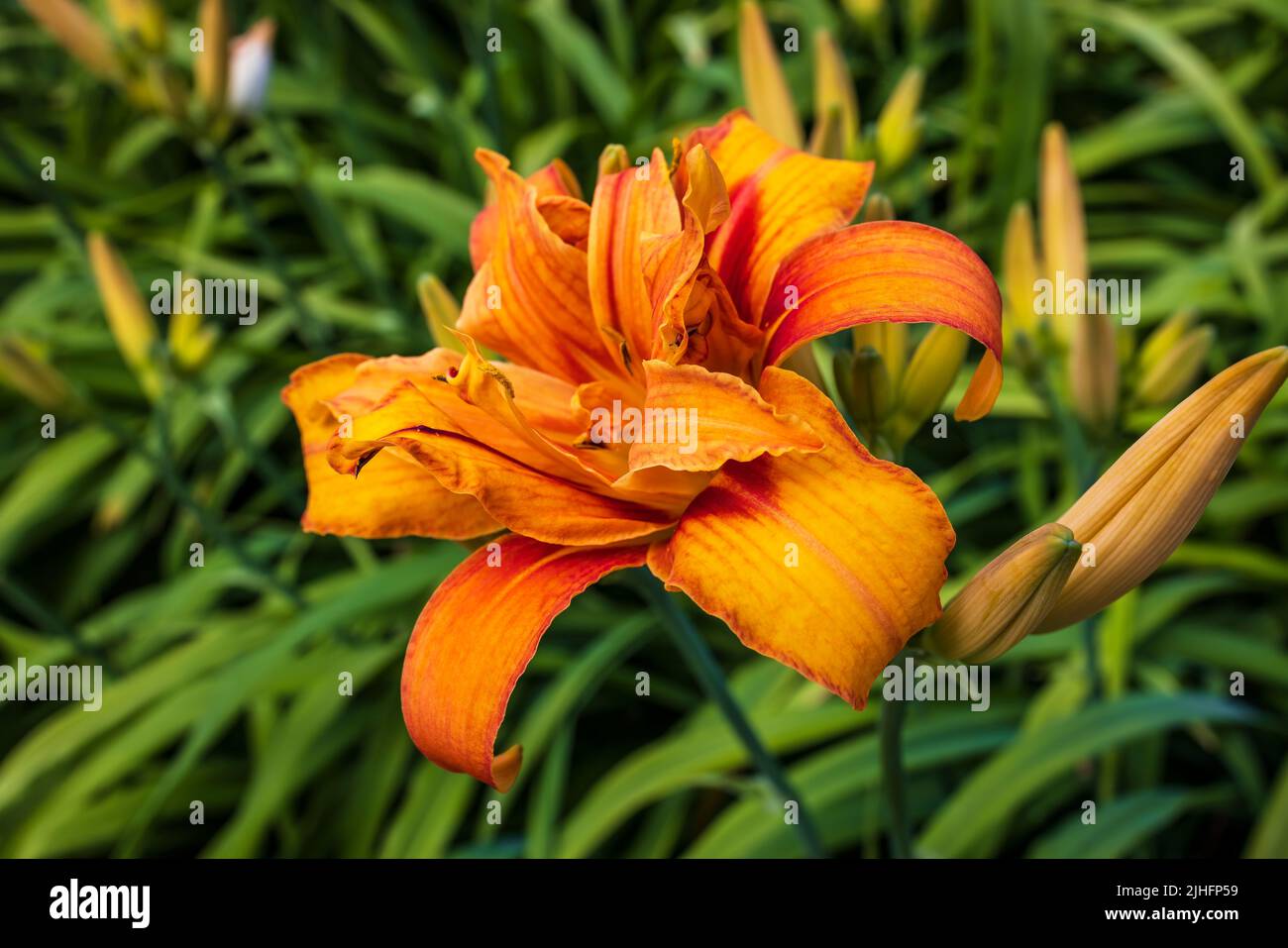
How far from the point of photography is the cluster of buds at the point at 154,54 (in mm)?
1622

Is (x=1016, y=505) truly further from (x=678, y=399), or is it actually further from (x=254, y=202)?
(x=254, y=202)

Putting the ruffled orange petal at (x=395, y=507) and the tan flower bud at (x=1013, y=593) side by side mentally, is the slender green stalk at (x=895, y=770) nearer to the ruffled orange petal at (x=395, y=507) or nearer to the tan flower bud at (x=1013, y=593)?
the tan flower bud at (x=1013, y=593)

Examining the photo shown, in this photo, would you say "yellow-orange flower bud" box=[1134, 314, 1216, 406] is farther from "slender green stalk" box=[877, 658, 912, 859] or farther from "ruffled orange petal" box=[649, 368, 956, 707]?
"ruffled orange petal" box=[649, 368, 956, 707]

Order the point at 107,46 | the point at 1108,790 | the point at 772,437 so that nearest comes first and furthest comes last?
the point at 772,437
the point at 1108,790
the point at 107,46

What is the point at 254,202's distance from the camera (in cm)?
256

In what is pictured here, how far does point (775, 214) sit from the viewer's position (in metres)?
0.72

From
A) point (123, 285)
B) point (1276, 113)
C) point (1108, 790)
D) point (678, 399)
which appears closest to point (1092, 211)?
point (1276, 113)

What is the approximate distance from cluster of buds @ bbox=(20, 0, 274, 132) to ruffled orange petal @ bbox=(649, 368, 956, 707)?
1342 mm

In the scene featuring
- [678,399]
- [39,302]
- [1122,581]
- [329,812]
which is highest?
[39,302]

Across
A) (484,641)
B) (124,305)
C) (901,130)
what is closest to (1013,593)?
(484,641)

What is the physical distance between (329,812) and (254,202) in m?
1.48

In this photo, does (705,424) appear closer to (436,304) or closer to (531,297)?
(531,297)

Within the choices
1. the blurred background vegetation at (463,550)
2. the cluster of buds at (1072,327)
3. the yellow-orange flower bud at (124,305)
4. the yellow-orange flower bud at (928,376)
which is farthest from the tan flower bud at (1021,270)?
the yellow-orange flower bud at (124,305)

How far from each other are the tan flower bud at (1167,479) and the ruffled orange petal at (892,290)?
0.10 meters
